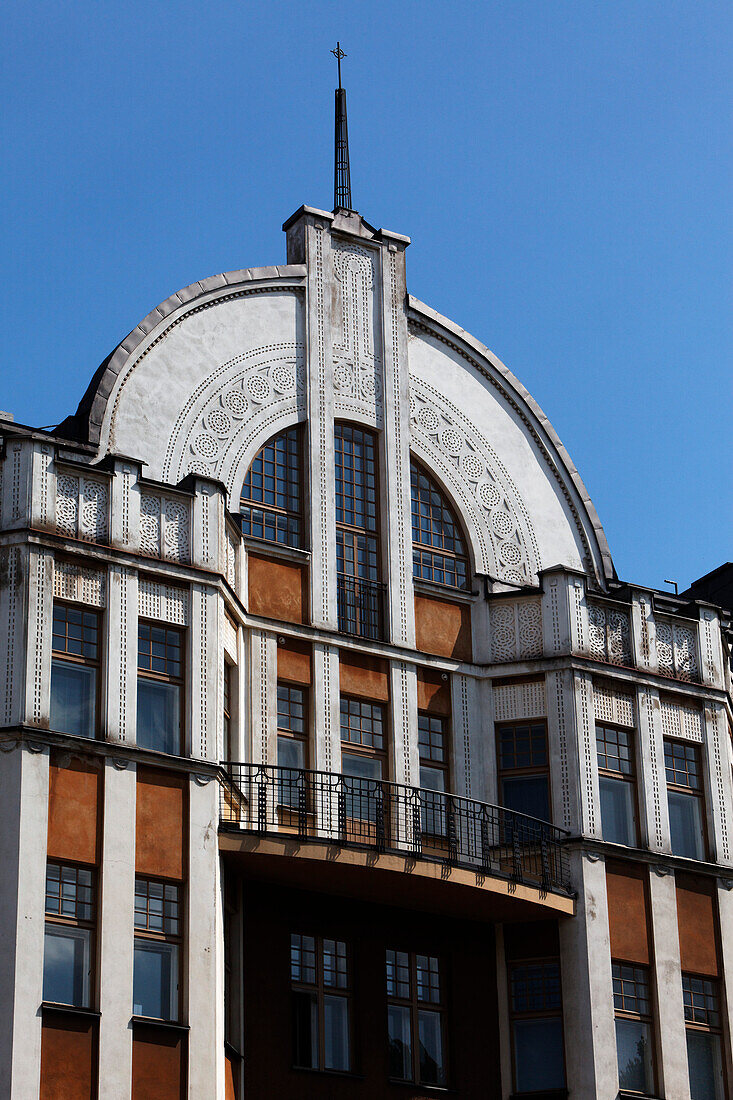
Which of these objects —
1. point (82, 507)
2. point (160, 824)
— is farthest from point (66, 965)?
point (82, 507)

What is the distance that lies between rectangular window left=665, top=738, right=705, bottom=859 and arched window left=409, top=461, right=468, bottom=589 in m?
4.97

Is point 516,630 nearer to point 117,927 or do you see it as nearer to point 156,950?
point 156,950

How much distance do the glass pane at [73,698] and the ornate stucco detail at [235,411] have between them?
183 inches

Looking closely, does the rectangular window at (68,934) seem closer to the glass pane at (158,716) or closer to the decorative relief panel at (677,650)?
the glass pane at (158,716)

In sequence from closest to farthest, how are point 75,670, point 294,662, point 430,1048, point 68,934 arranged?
point 68,934, point 75,670, point 430,1048, point 294,662

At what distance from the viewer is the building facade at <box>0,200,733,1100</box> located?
30.2 meters

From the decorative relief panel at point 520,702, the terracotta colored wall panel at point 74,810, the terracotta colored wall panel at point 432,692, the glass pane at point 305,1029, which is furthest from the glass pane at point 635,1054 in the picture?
the terracotta colored wall panel at point 74,810

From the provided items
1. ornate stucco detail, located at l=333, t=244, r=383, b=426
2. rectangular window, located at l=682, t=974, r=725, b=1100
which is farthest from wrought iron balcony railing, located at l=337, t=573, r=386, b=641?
rectangular window, located at l=682, t=974, r=725, b=1100

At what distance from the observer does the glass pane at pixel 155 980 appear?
98.1ft

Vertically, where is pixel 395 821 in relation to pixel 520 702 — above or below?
below

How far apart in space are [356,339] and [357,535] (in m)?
3.83

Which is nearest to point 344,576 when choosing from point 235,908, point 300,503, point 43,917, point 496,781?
point 300,503

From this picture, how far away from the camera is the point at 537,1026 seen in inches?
1342

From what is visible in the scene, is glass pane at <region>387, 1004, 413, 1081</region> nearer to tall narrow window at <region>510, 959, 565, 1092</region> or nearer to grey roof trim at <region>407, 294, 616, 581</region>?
tall narrow window at <region>510, 959, 565, 1092</region>
